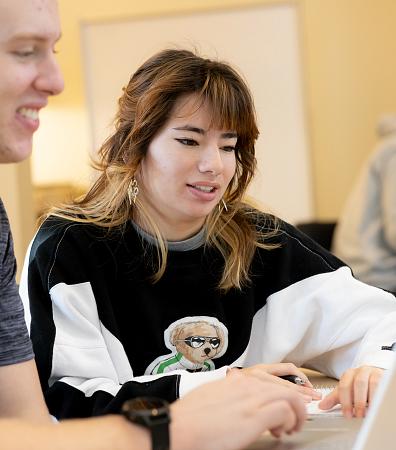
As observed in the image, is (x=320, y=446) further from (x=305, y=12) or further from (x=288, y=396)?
(x=305, y=12)

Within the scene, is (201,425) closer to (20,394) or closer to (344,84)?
(20,394)

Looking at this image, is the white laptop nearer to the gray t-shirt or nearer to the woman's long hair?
the gray t-shirt

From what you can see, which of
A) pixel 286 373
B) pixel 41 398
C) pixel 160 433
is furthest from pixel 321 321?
pixel 160 433

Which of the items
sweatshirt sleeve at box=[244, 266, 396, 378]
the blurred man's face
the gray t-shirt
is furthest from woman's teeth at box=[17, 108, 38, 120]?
sweatshirt sleeve at box=[244, 266, 396, 378]

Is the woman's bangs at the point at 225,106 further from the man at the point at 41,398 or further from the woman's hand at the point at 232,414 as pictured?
the woman's hand at the point at 232,414

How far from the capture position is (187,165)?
1242 mm

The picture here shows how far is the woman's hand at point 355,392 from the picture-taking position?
88cm

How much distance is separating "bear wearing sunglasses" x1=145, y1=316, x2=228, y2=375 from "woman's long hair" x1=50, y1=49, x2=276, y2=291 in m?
0.11

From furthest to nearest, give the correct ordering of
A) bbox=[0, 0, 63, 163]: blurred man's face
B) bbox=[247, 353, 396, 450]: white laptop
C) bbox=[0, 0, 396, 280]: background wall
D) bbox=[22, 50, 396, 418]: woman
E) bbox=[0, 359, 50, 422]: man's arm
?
bbox=[0, 0, 396, 280]: background wall
bbox=[22, 50, 396, 418]: woman
bbox=[0, 359, 50, 422]: man's arm
bbox=[0, 0, 63, 163]: blurred man's face
bbox=[247, 353, 396, 450]: white laptop

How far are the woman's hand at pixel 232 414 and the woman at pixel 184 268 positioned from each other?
1.25ft

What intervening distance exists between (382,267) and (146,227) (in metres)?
2.04

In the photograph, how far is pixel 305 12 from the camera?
4180mm

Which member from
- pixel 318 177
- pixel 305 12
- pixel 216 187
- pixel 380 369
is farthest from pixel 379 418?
pixel 305 12

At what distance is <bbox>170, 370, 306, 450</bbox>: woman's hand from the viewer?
609 millimetres
